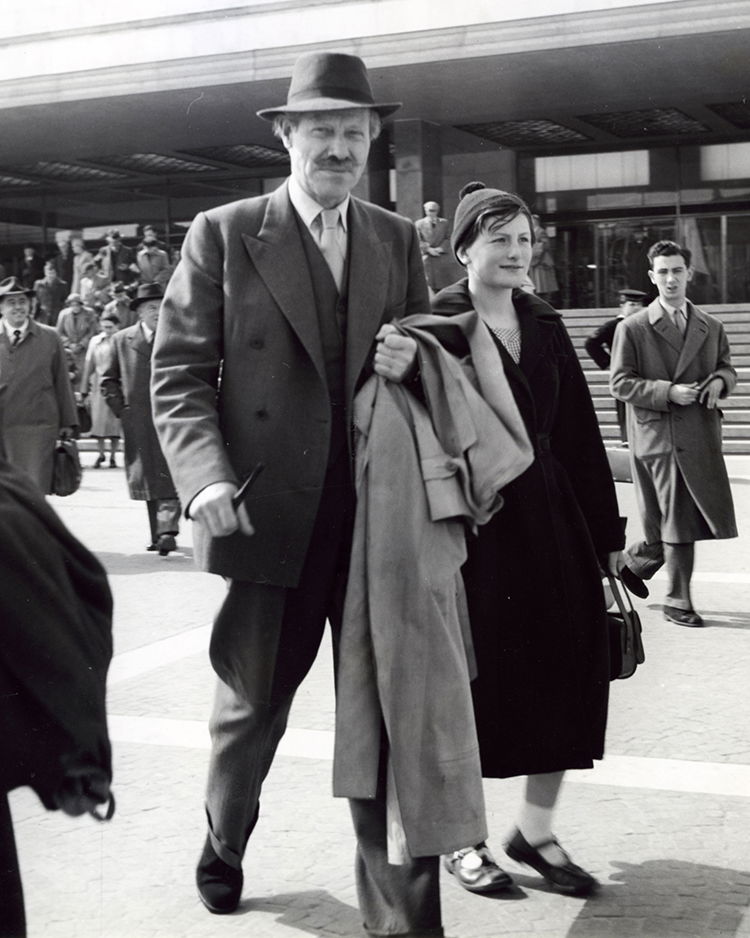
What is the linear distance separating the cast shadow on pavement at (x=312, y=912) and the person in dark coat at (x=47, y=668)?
4.80 feet

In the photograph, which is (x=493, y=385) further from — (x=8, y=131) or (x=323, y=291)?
(x=8, y=131)

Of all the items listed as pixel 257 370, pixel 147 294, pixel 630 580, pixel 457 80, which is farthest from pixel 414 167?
pixel 257 370

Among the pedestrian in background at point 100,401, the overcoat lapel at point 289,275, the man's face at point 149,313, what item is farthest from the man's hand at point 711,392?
the pedestrian in background at point 100,401

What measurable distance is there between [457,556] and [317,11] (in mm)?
22051

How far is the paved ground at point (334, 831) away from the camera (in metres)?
3.63

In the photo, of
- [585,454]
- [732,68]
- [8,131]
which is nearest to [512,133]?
[732,68]

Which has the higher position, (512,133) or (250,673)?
(512,133)

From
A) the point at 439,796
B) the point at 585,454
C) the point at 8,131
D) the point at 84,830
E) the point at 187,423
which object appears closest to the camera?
the point at 439,796

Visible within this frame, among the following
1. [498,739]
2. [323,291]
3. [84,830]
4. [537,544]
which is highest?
[323,291]

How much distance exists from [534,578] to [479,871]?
80 centimetres

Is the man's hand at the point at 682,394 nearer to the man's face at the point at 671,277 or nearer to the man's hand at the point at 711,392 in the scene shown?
the man's hand at the point at 711,392

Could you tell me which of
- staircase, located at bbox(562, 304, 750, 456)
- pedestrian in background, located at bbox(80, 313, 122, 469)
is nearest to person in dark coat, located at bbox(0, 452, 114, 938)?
pedestrian in background, located at bbox(80, 313, 122, 469)

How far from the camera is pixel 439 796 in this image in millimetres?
3195

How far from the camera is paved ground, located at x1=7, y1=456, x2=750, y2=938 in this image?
363 centimetres
